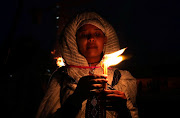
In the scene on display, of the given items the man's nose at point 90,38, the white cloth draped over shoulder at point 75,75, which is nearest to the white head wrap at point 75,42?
the white cloth draped over shoulder at point 75,75

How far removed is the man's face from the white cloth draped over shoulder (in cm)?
12

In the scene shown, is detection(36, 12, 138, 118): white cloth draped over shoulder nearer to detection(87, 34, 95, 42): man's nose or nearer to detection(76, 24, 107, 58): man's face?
detection(76, 24, 107, 58): man's face

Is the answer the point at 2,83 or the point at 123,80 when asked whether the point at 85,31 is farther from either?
the point at 2,83

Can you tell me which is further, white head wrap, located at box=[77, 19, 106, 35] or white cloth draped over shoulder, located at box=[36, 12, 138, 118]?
white head wrap, located at box=[77, 19, 106, 35]

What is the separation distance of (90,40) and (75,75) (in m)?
0.66

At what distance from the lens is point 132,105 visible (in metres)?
2.16

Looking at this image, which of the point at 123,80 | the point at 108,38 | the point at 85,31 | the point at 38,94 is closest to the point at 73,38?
the point at 85,31

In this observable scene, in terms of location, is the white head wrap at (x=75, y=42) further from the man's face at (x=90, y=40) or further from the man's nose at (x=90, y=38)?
the man's nose at (x=90, y=38)

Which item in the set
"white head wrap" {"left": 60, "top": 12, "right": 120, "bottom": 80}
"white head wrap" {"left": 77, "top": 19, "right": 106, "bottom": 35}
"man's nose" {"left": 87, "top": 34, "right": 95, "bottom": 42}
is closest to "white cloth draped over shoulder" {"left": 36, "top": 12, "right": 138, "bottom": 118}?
"white head wrap" {"left": 60, "top": 12, "right": 120, "bottom": 80}

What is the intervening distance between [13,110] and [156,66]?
553 cm

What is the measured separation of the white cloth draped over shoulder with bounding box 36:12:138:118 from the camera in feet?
6.72

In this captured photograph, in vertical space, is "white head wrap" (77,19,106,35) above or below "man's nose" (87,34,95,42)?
above

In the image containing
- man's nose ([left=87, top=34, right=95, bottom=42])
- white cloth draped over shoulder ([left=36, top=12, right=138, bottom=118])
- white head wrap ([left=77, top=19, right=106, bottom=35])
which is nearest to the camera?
white cloth draped over shoulder ([left=36, top=12, right=138, bottom=118])

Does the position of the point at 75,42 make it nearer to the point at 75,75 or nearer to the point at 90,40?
the point at 90,40
